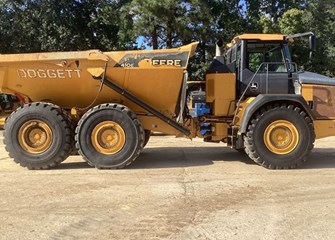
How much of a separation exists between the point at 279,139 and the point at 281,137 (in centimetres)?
5

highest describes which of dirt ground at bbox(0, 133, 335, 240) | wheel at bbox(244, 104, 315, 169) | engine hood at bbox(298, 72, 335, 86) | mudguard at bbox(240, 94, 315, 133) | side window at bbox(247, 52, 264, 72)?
side window at bbox(247, 52, 264, 72)

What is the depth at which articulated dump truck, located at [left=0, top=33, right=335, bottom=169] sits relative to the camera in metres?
8.57

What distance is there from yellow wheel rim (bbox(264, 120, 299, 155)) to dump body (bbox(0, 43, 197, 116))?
188 cm

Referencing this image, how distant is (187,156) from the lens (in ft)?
33.4

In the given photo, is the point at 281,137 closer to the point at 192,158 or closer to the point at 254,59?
the point at 254,59

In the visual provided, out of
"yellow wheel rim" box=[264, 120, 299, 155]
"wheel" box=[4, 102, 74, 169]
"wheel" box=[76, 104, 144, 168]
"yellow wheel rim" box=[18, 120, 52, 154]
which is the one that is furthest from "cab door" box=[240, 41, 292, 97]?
"yellow wheel rim" box=[18, 120, 52, 154]

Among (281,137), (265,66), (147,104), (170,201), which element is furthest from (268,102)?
(170,201)

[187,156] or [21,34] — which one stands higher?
[21,34]

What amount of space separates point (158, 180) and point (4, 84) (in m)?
3.55

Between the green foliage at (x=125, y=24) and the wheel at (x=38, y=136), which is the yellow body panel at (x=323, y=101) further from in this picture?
the green foliage at (x=125, y=24)

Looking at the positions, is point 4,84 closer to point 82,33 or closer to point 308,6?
point 82,33

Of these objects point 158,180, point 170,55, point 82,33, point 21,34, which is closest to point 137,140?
point 158,180

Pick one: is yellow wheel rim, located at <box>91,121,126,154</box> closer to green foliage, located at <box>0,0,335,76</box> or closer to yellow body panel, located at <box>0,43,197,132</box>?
yellow body panel, located at <box>0,43,197,132</box>

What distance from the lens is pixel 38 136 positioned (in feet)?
28.5
